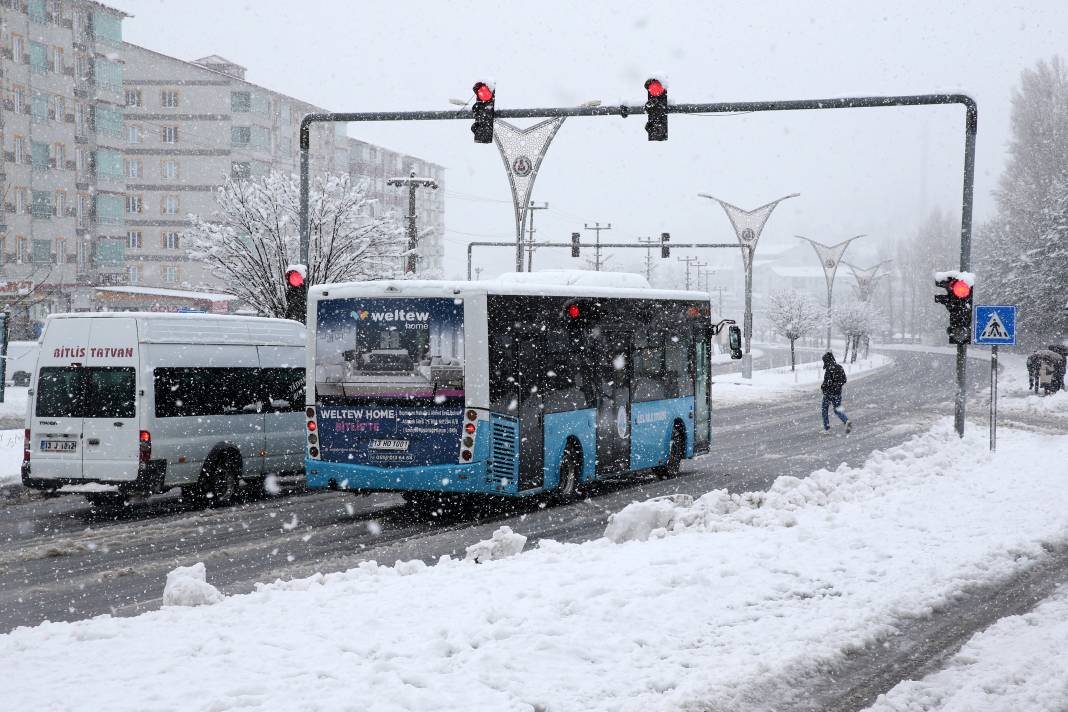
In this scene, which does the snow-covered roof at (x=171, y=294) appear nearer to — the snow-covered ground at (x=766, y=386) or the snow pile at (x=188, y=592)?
the snow-covered ground at (x=766, y=386)

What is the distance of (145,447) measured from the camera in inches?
594

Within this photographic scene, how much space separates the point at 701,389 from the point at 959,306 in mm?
4584

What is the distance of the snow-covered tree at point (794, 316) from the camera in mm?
75188

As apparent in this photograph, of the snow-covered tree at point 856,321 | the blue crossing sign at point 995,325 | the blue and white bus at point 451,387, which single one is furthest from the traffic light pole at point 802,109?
the snow-covered tree at point 856,321

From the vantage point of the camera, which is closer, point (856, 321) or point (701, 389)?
point (701, 389)

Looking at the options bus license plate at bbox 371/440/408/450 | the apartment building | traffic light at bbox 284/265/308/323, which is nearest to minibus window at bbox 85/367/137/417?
bus license plate at bbox 371/440/408/450

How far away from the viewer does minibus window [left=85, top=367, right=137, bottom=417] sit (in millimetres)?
15219

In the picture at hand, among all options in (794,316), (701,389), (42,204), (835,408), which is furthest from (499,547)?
(794,316)

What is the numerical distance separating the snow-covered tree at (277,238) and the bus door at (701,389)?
1782cm

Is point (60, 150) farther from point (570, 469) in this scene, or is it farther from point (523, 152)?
point (570, 469)

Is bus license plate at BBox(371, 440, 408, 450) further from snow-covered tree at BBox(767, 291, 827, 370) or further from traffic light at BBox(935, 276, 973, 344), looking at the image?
snow-covered tree at BBox(767, 291, 827, 370)

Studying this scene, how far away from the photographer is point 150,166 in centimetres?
8975

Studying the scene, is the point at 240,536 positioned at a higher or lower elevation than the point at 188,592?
lower

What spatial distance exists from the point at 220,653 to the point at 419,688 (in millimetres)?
1354
